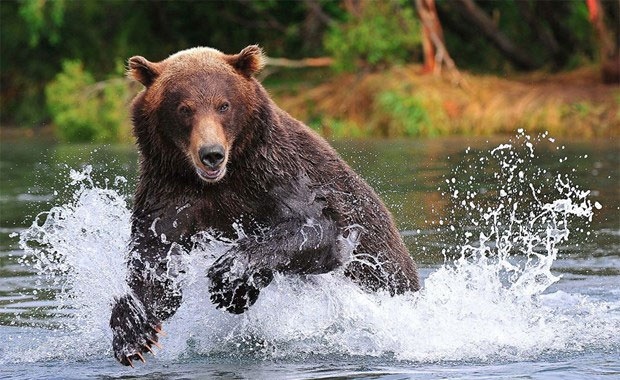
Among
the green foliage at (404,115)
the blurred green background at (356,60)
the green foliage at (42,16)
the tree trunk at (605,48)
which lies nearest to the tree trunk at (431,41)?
the blurred green background at (356,60)

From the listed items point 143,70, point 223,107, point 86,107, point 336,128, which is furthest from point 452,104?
point 223,107

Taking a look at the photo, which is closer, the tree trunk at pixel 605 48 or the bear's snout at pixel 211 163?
the bear's snout at pixel 211 163

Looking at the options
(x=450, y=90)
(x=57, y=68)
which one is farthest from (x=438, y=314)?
(x=57, y=68)

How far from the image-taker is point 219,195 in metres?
6.31

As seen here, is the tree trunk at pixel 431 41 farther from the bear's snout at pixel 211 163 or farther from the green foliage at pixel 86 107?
the bear's snout at pixel 211 163

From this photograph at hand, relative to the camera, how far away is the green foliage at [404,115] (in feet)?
69.1

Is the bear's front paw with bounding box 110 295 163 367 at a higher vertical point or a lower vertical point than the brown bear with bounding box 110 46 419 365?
lower

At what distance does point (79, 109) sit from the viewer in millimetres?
22812

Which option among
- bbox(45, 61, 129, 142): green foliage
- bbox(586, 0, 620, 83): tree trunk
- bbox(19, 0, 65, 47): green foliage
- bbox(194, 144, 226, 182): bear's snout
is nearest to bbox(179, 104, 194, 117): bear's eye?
bbox(194, 144, 226, 182): bear's snout

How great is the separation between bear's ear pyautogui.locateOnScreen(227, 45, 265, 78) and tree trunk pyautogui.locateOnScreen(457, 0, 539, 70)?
1871cm

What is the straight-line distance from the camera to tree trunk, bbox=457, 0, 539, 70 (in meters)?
24.8

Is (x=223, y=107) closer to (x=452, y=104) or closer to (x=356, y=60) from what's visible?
(x=452, y=104)

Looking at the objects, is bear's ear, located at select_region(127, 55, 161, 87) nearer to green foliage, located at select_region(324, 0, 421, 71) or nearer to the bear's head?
the bear's head

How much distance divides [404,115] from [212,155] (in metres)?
15.5
